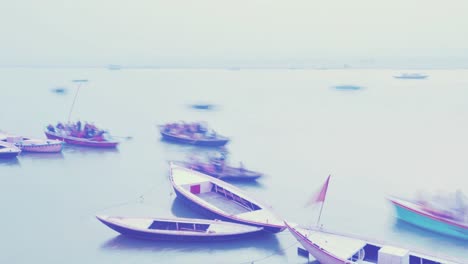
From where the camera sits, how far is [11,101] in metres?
69.4

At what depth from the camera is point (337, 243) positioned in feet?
45.4

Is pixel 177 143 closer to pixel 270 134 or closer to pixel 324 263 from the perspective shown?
pixel 270 134

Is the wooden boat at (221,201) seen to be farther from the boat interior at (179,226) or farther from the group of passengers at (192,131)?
the group of passengers at (192,131)

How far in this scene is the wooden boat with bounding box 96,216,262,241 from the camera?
599 inches

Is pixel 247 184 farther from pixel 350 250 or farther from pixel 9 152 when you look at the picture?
pixel 9 152

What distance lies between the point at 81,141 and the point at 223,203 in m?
17.4

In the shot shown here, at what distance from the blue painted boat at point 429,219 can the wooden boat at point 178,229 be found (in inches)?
235

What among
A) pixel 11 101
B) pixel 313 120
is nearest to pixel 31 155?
pixel 313 120

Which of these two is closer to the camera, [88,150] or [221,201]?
[221,201]

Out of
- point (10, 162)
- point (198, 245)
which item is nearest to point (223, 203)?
point (198, 245)

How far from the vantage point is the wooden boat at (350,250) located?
1284cm

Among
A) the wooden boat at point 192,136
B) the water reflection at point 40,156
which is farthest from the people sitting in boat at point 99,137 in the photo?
the wooden boat at point 192,136

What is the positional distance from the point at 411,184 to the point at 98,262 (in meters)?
16.1

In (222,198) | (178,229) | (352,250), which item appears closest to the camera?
(352,250)
